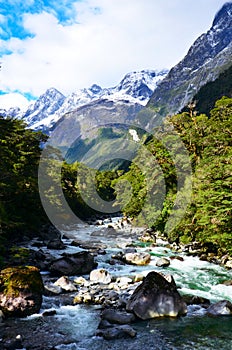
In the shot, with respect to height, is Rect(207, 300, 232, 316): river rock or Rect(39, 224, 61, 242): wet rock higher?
Rect(39, 224, 61, 242): wet rock

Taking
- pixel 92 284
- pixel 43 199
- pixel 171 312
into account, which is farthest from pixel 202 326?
pixel 43 199

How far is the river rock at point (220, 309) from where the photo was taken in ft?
44.8

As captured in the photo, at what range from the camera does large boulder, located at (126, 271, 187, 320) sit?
44.0 feet

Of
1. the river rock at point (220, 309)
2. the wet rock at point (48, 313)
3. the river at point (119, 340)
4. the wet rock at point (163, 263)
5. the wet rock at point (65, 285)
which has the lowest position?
the river at point (119, 340)

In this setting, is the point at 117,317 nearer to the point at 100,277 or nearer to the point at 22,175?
the point at 100,277

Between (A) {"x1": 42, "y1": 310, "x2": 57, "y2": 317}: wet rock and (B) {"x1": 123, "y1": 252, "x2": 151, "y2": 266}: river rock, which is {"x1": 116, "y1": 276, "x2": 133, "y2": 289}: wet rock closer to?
(B) {"x1": 123, "y1": 252, "x2": 151, "y2": 266}: river rock

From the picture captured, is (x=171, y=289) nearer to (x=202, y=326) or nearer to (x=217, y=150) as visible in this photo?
(x=202, y=326)

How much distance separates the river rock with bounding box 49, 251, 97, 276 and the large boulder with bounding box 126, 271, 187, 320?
653cm

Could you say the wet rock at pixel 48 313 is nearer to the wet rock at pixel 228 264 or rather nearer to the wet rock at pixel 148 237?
the wet rock at pixel 228 264

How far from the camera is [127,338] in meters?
11.5

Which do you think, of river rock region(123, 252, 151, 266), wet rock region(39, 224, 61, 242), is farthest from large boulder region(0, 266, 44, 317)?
wet rock region(39, 224, 61, 242)

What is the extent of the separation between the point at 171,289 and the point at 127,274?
6.68 metres

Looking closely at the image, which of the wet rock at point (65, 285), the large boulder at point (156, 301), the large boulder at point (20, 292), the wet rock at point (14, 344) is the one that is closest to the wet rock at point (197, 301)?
the large boulder at point (156, 301)

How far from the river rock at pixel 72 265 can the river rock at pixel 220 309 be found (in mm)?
8907
